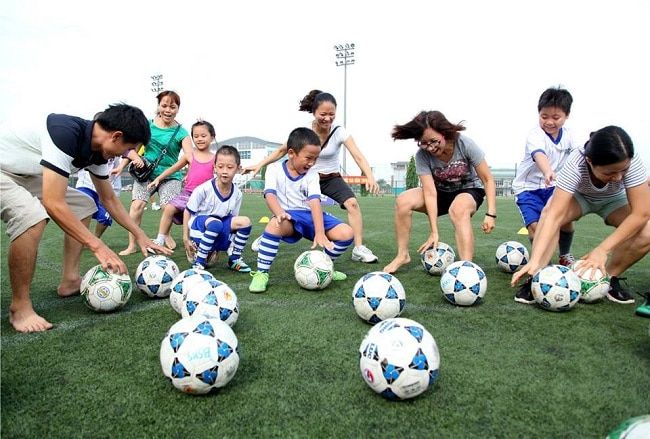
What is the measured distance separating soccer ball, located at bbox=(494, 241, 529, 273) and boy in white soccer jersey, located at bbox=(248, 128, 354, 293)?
Answer: 2.05m

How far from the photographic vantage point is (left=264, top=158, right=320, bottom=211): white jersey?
5946 millimetres

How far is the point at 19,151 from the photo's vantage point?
4.07 m

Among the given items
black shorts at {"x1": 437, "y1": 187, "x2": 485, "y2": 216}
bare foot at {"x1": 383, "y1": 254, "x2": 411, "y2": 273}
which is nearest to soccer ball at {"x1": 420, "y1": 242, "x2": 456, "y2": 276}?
bare foot at {"x1": 383, "y1": 254, "x2": 411, "y2": 273}

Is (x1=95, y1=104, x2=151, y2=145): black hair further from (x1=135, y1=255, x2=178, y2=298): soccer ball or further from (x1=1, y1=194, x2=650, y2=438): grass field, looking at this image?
(x1=1, y1=194, x2=650, y2=438): grass field

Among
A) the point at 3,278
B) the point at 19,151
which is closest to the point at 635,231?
the point at 19,151

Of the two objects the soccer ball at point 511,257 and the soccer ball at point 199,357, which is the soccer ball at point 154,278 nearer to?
the soccer ball at point 199,357

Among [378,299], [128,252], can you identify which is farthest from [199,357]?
[128,252]

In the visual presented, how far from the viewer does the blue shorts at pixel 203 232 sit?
248 inches

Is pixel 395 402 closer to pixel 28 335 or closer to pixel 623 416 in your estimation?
pixel 623 416

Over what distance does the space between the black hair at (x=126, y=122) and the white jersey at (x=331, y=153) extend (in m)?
3.47

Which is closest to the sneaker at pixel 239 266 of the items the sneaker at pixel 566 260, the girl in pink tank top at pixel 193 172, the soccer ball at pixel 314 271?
the soccer ball at pixel 314 271

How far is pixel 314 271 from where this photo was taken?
16.6 ft

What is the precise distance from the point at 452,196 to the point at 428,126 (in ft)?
3.91

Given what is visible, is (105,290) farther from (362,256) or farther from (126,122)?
(362,256)
